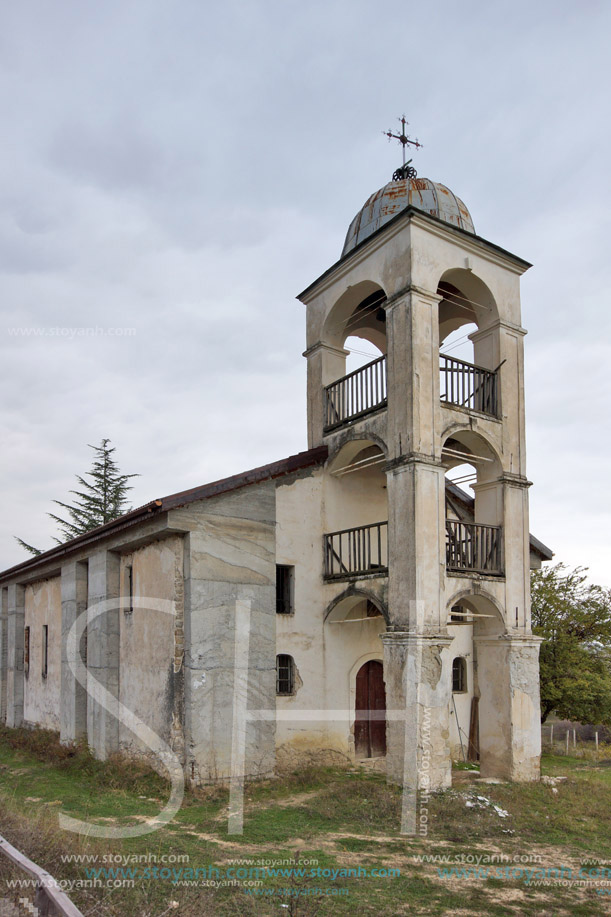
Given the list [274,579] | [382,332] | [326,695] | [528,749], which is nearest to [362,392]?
[382,332]

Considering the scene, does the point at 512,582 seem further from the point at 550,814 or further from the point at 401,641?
the point at 550,814

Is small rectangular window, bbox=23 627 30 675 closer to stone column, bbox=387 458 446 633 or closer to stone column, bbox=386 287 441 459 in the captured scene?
stone column, bbox=387 458 446 633

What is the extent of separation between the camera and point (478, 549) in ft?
48.5

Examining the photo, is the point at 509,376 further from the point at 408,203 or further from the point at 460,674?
the point at 460,674

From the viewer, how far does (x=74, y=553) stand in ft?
57.8

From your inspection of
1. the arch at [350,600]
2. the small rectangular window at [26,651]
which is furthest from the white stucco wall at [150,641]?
the small rectangular window at [26,651]

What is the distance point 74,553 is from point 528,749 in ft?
37.2

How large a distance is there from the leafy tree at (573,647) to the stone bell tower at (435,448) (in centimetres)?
577

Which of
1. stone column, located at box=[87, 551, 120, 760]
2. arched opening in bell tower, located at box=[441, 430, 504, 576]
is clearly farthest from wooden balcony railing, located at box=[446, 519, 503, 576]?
stone column, located at box=[87, 551, 120, 760]

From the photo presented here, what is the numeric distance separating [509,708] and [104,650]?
866cm

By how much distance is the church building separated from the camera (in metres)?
12.9

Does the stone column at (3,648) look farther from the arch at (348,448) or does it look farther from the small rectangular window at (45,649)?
the arch at (348,448)

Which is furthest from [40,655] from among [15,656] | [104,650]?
[104,650]

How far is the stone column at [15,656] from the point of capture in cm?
2148
